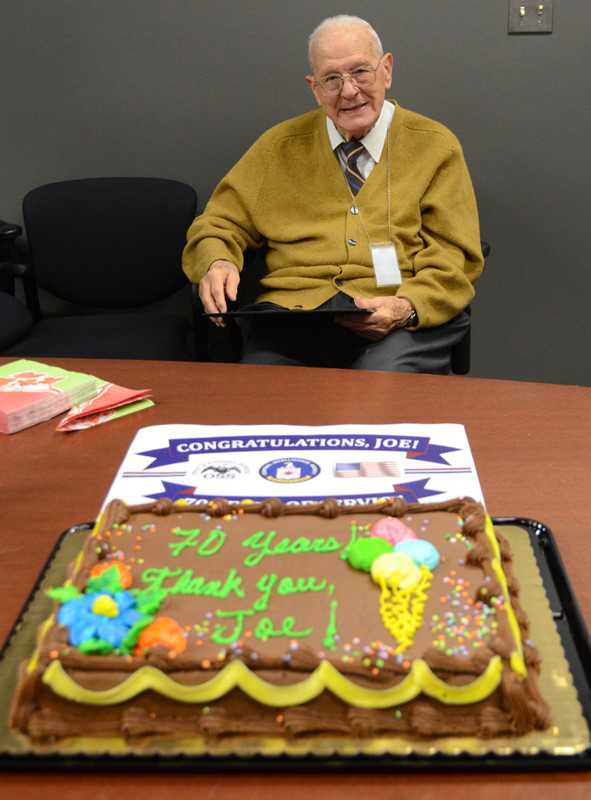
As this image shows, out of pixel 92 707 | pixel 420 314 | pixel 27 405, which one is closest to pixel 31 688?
pixel 92 707

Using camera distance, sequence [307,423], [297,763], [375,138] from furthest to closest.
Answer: [375,138] < [307,423] < [297,763]

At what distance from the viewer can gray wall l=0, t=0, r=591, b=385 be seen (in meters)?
2.59

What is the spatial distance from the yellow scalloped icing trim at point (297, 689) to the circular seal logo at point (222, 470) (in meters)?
0.43

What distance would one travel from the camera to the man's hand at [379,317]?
2.02 metres

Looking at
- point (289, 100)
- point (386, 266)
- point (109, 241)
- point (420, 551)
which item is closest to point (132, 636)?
point (420, 551)

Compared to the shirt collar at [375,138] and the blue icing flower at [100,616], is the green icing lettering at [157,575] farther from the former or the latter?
the shirt collar at [375,138]

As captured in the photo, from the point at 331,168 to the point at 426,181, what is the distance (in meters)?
0.24

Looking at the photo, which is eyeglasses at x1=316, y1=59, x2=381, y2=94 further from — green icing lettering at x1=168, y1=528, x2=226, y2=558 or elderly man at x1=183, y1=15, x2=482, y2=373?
green icing lettering at x1=168, y1=528, x2=226, y2=558

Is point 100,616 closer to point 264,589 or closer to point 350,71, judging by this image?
point 264,589

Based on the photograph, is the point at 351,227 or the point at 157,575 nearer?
the point at 157,575

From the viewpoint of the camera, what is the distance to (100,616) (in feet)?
2.38

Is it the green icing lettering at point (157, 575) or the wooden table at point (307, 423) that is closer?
the wooden table at point (307, 423)

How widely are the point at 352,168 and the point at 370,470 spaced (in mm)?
1325

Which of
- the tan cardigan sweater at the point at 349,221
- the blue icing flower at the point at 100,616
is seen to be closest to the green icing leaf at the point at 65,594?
the blue icing flower at the point at 100,616
